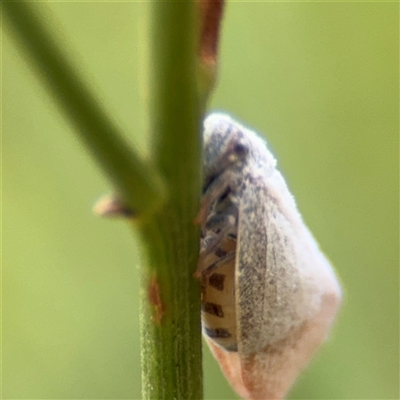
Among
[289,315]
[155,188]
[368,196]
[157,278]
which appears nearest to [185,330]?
[157,278]

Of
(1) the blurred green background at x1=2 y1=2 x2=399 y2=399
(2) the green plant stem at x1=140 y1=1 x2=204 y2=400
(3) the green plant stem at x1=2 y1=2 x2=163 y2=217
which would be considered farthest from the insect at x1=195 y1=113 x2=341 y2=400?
(1) the blurred green background at x1=2 y1=2 x2=399 y2=399

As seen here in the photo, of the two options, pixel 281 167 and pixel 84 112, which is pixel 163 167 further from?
pixel 281 167

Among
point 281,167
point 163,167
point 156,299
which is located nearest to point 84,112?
point 163,167

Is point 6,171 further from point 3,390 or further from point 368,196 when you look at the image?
point 368,196

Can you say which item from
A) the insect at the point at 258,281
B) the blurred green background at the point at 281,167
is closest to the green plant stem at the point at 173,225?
the insect at the point at 258,281

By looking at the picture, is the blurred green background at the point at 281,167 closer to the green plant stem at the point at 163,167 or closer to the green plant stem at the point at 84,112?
the green plant stem at the point at 163,167
